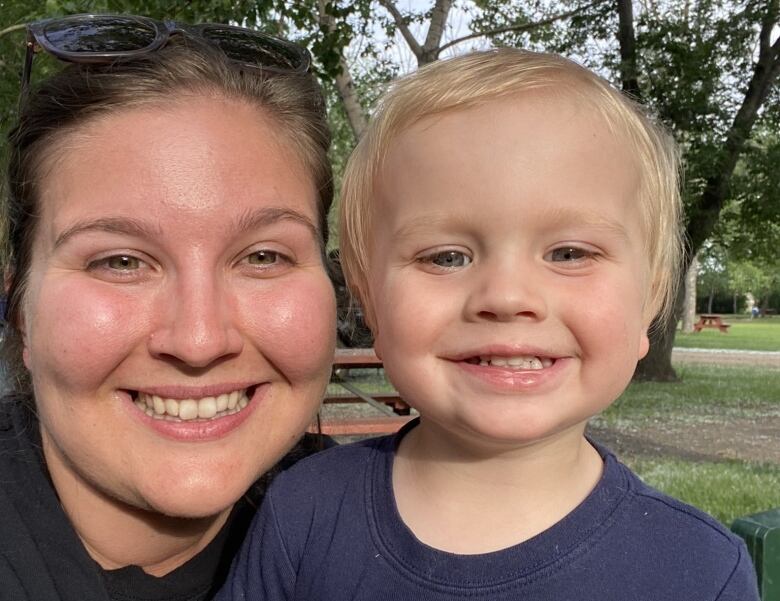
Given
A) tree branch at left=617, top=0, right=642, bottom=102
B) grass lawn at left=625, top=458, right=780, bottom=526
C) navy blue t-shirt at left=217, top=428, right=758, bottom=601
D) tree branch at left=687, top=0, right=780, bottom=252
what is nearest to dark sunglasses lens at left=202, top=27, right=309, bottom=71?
navy blue t-shirt at left=217, top=428, right=758, bottom=601

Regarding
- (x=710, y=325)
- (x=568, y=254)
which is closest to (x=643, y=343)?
(x=568, y=254)

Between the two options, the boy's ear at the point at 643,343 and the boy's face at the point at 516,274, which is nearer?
the boy's face at the point at 516,274

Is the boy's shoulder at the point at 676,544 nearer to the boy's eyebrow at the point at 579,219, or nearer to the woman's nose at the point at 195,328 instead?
the boy's eyebrow at the point at 579,219

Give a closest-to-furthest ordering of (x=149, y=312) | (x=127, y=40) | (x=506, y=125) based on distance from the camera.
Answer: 1. (x=506, y=125)
2. (x=149, y=312)
3. (x=127, y=40)

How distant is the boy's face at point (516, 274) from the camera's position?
1.37 metres

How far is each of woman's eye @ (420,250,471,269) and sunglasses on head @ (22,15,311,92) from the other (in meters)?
0.76

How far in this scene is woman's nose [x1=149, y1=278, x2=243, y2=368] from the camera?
1.50 m

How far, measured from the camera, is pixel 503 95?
1492mm

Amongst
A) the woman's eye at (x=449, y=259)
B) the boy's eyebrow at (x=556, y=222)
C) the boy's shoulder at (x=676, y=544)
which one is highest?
the boy's eyebrow at (x=556, y=222)

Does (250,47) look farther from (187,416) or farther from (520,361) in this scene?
(520,361)

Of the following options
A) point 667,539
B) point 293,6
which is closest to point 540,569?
point 667,539

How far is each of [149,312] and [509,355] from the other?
72cm

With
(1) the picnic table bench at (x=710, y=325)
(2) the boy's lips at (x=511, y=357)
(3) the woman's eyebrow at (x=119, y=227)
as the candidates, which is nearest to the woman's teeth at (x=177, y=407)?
(3) the woman's eyebrow at (x=119, y=227)

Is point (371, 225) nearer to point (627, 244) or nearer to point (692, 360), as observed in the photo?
point (627, 244)
